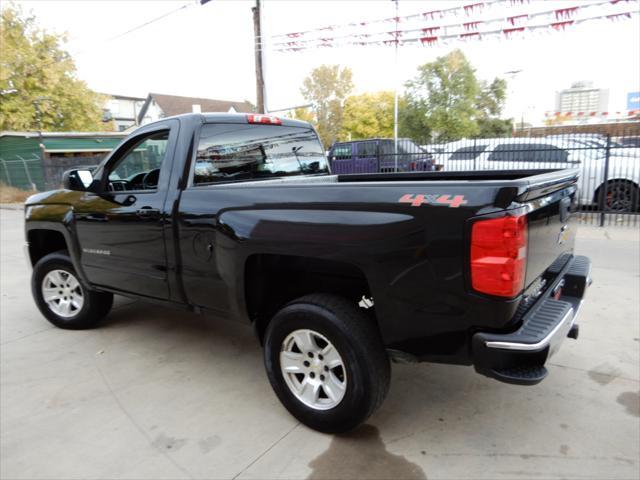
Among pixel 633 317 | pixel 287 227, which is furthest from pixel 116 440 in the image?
pixel 633 317

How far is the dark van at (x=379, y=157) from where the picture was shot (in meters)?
11.8

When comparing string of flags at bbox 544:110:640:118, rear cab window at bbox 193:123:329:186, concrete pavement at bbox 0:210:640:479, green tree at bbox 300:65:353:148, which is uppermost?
green tree at bbox 300:65:353:148

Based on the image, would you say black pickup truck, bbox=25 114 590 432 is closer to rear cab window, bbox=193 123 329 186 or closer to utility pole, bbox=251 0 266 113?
rear cab window, bbox=193 123 329 186

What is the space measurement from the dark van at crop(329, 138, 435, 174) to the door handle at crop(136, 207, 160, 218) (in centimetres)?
846

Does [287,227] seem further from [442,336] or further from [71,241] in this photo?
[71,241]

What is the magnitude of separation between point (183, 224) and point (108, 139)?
31528mm

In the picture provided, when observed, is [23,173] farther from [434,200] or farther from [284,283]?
[434,200]

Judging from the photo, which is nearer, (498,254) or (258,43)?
(498,254)

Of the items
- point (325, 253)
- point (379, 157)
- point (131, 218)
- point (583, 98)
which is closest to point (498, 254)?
point (325, 253)

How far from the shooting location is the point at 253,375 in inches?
140

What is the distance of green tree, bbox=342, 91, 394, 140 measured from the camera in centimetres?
4338

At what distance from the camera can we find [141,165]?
3.94 metres

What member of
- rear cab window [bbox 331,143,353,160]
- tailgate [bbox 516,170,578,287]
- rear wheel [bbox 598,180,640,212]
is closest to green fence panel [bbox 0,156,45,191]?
rear cab window [bbox 331,143,353,160]

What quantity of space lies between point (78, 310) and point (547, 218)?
4.21 metres
